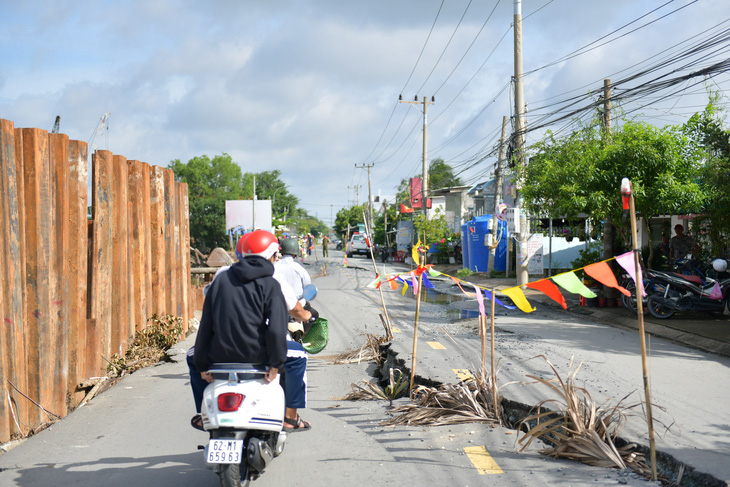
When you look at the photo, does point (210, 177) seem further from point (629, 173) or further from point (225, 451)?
point (225, 451)

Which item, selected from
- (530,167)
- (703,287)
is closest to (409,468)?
(703,287)

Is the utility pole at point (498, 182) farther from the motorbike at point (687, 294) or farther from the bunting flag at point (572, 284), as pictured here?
the bunting flag at point (572, 284)

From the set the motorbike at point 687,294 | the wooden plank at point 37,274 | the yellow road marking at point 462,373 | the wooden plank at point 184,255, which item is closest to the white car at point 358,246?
the motorbike at point 687,294

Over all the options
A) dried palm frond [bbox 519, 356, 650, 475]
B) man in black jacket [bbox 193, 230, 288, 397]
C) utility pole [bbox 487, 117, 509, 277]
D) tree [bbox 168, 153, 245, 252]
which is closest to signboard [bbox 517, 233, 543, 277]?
utility pole [bbox 487, 117, 509, 277]

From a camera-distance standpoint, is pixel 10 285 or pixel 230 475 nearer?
pixel 230 475

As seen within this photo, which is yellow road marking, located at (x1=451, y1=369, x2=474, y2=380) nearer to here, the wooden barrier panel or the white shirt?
the white shirt

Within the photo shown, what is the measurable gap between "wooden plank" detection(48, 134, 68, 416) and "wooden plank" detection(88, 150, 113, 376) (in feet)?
2.60

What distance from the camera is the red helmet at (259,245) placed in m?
4.13

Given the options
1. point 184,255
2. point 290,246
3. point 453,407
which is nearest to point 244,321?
point 453,407

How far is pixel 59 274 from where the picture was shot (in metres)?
5.70

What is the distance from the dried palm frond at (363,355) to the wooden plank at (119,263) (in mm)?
2749

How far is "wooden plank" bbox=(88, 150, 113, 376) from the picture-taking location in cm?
664

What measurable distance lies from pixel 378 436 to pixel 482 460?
969 mm

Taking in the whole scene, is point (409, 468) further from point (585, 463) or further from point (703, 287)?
point (703, 287)
